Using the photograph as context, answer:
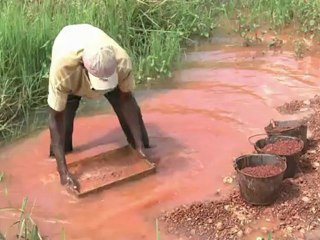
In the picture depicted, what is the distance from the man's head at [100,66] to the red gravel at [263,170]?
46.3 inches

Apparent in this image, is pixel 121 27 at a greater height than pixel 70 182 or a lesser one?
greater

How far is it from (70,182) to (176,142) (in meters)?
1.24

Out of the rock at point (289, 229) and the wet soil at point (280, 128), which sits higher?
the wet soil at point (280, 128)

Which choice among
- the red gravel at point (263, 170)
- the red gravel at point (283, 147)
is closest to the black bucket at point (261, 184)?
the red gravel at point (263, 170)

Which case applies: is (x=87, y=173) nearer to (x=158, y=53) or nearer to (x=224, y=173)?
(x=224, y=173)

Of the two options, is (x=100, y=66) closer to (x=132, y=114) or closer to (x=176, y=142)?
(x=132, y=114)

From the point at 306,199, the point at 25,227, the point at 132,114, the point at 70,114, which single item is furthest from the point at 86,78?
the point at 306,199

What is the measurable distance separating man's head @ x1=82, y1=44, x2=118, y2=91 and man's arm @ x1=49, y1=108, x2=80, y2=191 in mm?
581

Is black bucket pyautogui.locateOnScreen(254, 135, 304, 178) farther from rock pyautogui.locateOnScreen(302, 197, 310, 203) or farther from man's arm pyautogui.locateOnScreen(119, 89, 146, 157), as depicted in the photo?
man's arm pyautogui.locateOnScreen(119, 89, 146, 157)

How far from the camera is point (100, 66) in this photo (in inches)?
169

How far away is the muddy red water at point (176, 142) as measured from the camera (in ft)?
15.2

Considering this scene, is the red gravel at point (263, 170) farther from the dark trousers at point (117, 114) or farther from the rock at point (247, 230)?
the dark trousers at point (117, 114)

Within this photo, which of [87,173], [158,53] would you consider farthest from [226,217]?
[158,53]

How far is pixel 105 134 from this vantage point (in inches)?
235
